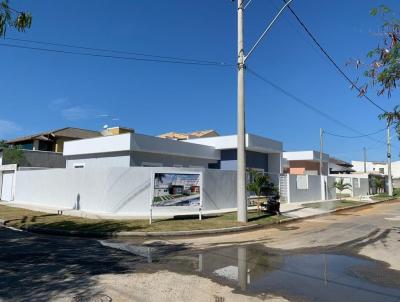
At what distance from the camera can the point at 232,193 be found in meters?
24.4

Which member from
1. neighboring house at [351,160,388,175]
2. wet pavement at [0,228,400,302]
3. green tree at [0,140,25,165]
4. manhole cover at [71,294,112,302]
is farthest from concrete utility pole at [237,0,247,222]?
neighboring house at [351,160,388,175]

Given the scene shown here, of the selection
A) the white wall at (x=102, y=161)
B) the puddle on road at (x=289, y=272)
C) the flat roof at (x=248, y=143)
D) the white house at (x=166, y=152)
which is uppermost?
the flat roof at (x=248, y=143)

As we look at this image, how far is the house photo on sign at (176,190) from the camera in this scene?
1841 centimetres

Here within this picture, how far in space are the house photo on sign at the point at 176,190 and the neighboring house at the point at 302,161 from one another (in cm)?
2792

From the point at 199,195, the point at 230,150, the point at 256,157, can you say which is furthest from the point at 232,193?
the point at 256,157

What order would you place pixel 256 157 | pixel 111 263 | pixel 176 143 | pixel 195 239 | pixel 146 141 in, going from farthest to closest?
1. pixel 256 157
2. pixel 176 143
3. pixel 146 141
4. pixel 195 239
5. pixel 111 263

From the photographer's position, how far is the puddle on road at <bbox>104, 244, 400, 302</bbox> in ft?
22.5

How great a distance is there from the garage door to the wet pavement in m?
21.7

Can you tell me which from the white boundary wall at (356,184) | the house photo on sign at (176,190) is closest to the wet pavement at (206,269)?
the house photo on sign at (176,190)

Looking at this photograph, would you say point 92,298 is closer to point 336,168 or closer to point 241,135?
point 241,135

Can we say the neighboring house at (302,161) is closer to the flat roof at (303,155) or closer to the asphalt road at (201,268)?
the flat roof at (303,155)

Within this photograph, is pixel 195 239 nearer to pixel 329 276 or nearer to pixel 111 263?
pixel 111 263

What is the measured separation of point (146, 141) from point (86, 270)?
18192 mm

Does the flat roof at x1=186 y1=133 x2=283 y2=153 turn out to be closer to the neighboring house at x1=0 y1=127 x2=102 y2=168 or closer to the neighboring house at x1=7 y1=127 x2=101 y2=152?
the neighboring house at x1=0 y1=127 x2=102 y2=168
